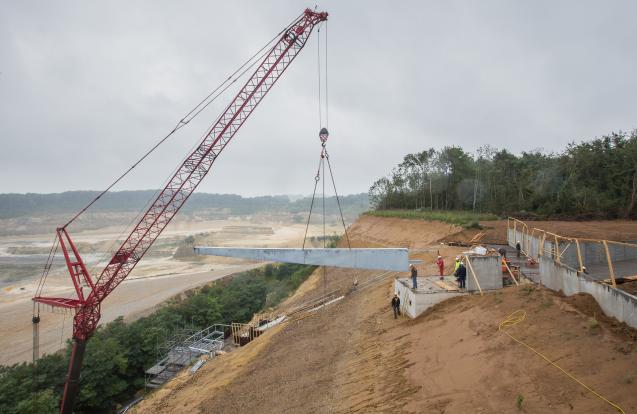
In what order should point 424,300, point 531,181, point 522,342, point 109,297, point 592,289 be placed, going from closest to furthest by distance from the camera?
point 522,342 → point 592,289 → point 424,300 → point 531,181 → point 109,297

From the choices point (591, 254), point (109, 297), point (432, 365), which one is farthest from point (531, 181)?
point (109, 297)

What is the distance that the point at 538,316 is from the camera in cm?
1002

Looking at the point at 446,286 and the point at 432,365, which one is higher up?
the point at 446,286

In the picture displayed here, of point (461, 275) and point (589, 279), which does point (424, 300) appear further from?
point (589, 279)

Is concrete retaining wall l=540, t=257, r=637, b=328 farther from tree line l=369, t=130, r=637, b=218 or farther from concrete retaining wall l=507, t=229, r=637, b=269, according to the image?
tree line l=369, t=130, r=637, b=218

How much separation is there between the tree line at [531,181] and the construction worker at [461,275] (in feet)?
85.6

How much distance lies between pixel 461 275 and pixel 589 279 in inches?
171

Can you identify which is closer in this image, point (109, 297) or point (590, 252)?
point (590, 252)

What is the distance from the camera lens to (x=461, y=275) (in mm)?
13758

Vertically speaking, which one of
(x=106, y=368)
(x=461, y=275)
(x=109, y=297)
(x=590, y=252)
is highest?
(x=590, y=252)

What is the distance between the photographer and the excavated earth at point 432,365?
7402 millimetres

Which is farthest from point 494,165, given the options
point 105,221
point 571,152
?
point 105,221

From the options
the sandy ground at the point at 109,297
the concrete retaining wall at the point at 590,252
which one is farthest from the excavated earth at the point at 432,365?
the sandy ground at the point at 109,297

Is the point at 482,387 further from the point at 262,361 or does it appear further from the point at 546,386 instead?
the point at 262,361
